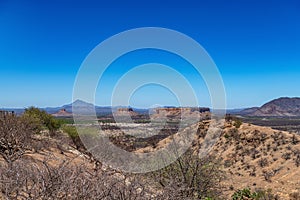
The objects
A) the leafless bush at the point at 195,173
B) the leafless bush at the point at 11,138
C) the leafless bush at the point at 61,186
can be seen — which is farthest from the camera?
the leafless bush at the point at 11,138

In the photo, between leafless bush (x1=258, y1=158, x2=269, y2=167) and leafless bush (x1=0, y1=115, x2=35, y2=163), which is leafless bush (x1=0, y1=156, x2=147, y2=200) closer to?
leafless bush (x1=0, y1=115, x2=35, y2=163)

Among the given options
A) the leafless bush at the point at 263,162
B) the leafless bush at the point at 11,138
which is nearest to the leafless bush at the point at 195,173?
the leafless bush at the point at 11,138

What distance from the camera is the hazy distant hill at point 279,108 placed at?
146525 mm

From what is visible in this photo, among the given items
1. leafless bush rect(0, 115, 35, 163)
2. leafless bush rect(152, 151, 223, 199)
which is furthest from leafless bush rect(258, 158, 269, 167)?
leafless bush rect(0, 115, 35, 163)

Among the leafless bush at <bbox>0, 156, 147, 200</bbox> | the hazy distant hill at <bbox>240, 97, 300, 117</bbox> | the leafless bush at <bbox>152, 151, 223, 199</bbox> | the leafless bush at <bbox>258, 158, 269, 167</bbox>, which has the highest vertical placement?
the hazy distant hill at <bbox>240, 97, 300, 117</bbox>

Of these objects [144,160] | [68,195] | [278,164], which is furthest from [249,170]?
[68,195]

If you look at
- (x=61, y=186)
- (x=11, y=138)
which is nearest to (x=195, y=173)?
(x=61, y=186)

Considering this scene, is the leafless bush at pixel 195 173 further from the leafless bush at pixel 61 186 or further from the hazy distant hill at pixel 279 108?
the hazy distant hill at pixel 279 108

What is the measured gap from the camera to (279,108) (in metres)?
157

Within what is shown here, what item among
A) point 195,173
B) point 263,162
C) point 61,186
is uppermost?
point 61,186

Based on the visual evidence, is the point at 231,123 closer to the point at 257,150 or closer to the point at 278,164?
the point at 257,150

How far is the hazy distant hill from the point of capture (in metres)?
147

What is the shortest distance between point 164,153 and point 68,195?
24.8 feet

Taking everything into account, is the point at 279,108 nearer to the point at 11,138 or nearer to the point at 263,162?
the point at 263,162
